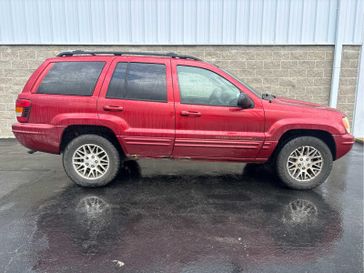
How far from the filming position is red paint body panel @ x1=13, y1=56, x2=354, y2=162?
3973mm

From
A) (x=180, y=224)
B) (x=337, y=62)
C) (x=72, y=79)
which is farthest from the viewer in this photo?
(x=337, y=62)

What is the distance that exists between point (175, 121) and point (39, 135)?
6.60 ft

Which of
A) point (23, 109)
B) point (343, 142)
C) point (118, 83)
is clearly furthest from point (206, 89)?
point (23, 109)

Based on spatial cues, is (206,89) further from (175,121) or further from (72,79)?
(72,79)

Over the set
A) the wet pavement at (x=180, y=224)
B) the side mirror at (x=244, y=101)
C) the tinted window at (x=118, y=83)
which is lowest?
the wet pavement at (x=180, y=224)

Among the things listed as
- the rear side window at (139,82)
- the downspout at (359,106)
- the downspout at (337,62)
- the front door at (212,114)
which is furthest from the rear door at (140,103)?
the downspout at (359,106)

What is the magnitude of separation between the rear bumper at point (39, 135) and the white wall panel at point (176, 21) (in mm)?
4534

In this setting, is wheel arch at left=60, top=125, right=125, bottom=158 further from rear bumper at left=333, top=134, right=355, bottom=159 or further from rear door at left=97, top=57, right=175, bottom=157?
rear bumper at left=333, top=134, right=355, bottom=159

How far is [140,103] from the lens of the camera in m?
3.99

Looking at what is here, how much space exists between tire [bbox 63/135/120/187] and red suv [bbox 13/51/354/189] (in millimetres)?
15

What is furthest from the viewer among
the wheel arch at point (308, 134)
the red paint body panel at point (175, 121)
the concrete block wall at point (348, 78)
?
the concrete block wall at point (348, 78)

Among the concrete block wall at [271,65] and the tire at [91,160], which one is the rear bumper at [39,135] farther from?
the concrete block wall at [271,65]

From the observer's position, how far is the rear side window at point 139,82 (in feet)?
13.2

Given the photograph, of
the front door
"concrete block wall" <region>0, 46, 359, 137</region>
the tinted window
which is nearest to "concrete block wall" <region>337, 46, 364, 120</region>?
"concrete block wall" <region>0, 46, 359, 137</region>
